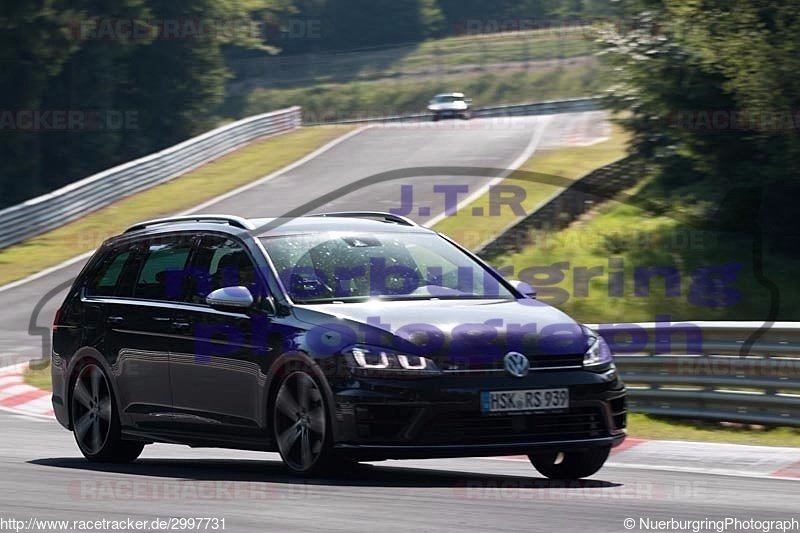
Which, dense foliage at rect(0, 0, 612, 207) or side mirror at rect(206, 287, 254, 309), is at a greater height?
side mirror at rect(206, 287, 254, 309)

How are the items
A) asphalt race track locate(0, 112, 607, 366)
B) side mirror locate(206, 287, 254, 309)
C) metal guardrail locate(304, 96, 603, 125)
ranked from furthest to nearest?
metal guardrail locate(304, 96, 603, 125) < asphalt race track locate(0, 112, 607, 366) < side mirror locate(206, 287, 254, 309)

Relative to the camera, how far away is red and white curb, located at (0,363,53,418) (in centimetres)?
1523

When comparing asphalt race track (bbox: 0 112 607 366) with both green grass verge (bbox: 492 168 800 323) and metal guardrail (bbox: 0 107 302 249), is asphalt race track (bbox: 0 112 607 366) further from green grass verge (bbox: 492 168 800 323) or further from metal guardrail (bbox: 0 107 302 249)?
green grass verge (bbox: 492 168 800 323)

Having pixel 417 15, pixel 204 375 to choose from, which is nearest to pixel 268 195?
pixel 204 375

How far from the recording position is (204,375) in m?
8.93

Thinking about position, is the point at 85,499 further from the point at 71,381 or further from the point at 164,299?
the point at 71,381

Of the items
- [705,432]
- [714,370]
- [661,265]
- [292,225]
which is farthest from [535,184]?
[292,225]

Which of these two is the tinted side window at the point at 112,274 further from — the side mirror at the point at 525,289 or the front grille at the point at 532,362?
the front grille at the point at 532,362

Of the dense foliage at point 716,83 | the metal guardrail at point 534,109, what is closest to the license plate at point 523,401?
the dense foliage at point 716,83

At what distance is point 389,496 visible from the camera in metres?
7.45

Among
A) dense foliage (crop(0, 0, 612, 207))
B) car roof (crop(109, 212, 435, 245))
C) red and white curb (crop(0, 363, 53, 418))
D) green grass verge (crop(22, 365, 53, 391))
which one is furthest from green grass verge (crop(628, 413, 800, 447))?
dense foliage (crop(0, 0, 612, 207))

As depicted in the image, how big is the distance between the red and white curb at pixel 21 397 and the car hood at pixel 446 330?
740 centimetres

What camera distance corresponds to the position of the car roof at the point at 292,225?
9219mm

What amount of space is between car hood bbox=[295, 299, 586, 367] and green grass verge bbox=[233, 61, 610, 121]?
7242 cm
